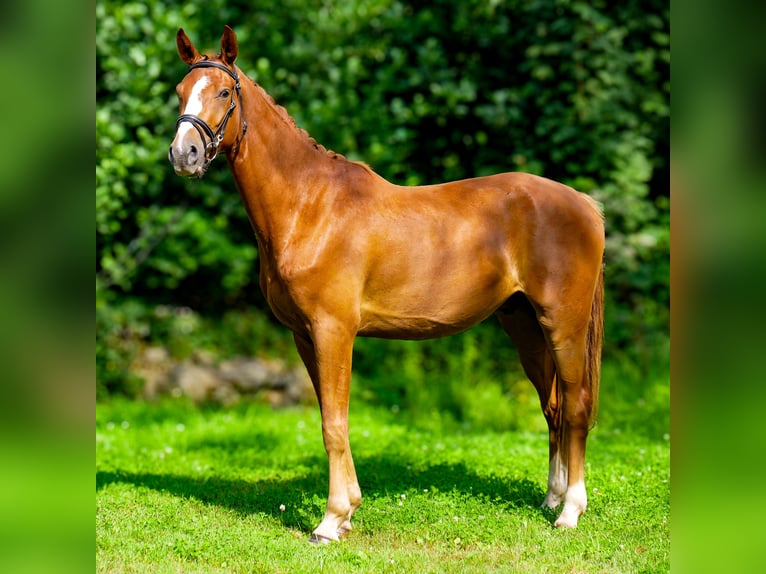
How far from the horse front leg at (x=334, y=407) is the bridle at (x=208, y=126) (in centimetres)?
114

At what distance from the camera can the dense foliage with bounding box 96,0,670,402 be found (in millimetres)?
9102

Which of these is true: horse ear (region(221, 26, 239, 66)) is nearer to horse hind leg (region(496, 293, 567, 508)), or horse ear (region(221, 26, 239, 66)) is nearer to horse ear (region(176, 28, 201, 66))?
horse ear (region(176, 28, 201, 66))

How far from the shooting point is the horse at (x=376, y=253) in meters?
4.47

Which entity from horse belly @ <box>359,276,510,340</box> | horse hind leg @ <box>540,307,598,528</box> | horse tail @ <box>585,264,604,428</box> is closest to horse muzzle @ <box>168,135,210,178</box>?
horse belly @ <box>359,276,510,340</box>

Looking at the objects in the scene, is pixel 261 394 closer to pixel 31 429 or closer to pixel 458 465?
pixel 458 465

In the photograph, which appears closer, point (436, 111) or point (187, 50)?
point (187, 50)

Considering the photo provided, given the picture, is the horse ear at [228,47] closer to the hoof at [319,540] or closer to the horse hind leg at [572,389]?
the horse hind leg at [572,389]

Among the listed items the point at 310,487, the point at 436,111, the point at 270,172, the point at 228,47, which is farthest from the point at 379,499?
the point at 436,111

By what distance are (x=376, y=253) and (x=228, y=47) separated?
4.65 ft

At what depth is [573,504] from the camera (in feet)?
16.3

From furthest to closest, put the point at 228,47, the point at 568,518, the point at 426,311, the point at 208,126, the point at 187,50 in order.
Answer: the point at 568,518 < the point at 426,311 < the point at 187,50 < the point at 228,47 < the point at 208,126

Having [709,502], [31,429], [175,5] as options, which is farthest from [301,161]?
[175,5]

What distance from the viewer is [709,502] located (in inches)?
83.4

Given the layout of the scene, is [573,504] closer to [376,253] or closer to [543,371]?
[543,371]
